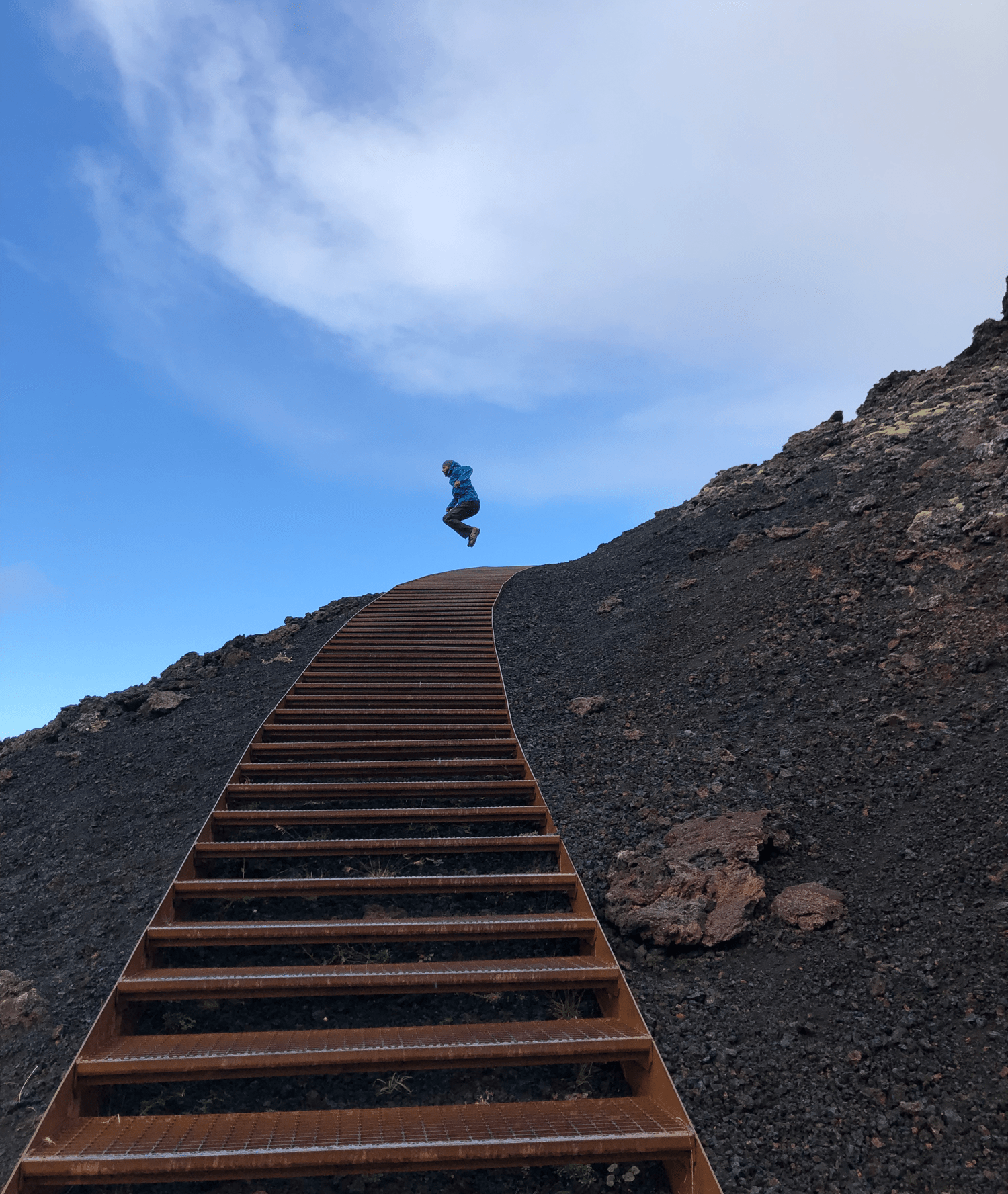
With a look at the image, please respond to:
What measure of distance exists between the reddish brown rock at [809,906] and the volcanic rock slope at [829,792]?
0.04 metres

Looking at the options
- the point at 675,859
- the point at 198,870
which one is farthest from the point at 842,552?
the point at 198,870

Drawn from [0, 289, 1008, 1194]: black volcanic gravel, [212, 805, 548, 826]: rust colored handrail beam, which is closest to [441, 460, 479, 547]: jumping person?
[0, 289, 1008, 1194]: black volcanic gravel

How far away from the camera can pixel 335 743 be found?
20.3ft

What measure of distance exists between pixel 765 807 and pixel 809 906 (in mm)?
904

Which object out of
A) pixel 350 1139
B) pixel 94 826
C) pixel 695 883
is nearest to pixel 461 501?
pixel 94 826

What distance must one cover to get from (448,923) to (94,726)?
Result: 5699mm

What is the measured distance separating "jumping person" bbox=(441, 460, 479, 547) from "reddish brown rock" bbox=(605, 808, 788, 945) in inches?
408

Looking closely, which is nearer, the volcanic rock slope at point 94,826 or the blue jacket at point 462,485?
the volcanic rock slope at point 94,826

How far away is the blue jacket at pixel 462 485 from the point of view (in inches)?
570

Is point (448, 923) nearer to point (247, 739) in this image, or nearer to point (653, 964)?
point (653, 964)

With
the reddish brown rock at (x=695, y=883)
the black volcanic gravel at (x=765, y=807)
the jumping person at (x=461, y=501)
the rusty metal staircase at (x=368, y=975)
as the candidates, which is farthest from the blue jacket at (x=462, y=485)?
the reddish brown rock at (x=695, y=883)

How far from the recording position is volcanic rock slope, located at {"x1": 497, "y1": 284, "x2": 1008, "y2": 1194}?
2.79m

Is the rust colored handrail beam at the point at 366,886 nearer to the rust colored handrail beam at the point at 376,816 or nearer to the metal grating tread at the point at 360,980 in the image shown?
the metal grating tread at the point at 360,980

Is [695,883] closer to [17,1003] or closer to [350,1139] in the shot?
[350,1139]
